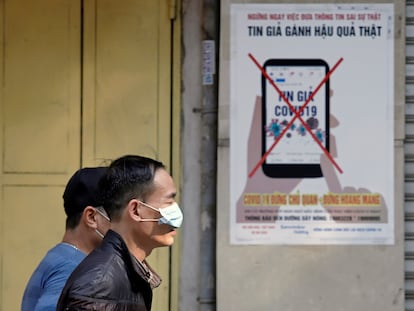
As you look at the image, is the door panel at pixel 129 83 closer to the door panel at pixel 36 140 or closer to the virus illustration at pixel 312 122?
the door panel at pixel 36 140

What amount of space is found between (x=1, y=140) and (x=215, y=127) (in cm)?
133

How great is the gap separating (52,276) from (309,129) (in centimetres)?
266

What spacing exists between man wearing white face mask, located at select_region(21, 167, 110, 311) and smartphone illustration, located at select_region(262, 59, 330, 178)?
2.29m

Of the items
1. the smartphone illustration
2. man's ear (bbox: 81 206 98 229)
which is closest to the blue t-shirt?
man's ear (bbox: 81 206 98 229)

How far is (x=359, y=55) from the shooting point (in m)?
5.64

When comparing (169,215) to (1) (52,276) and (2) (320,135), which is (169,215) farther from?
(2) (320,135)

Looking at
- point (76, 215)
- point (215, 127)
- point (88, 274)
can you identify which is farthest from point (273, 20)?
point (88, 274)

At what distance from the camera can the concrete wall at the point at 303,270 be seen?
5.58 meters

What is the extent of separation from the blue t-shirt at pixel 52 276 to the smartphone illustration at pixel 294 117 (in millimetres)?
2405

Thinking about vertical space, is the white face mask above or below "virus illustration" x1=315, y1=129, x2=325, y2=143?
below

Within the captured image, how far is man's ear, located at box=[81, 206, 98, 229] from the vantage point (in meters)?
3.34

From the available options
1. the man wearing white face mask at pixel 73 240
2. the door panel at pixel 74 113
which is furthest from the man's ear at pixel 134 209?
the door panel at pixel 74 113

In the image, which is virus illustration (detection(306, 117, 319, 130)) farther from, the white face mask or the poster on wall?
the white face mask

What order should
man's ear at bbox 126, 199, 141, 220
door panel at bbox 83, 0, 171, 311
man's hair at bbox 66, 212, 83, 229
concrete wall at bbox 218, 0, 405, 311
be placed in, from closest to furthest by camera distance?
man's ear at bbox 126, 199, 141, 220, man's hair at bbox 66, 212, 83, 229, concrete wall at bbox 218, 0, 405, 311, door panel at bbox 83, 0, 171, 311
